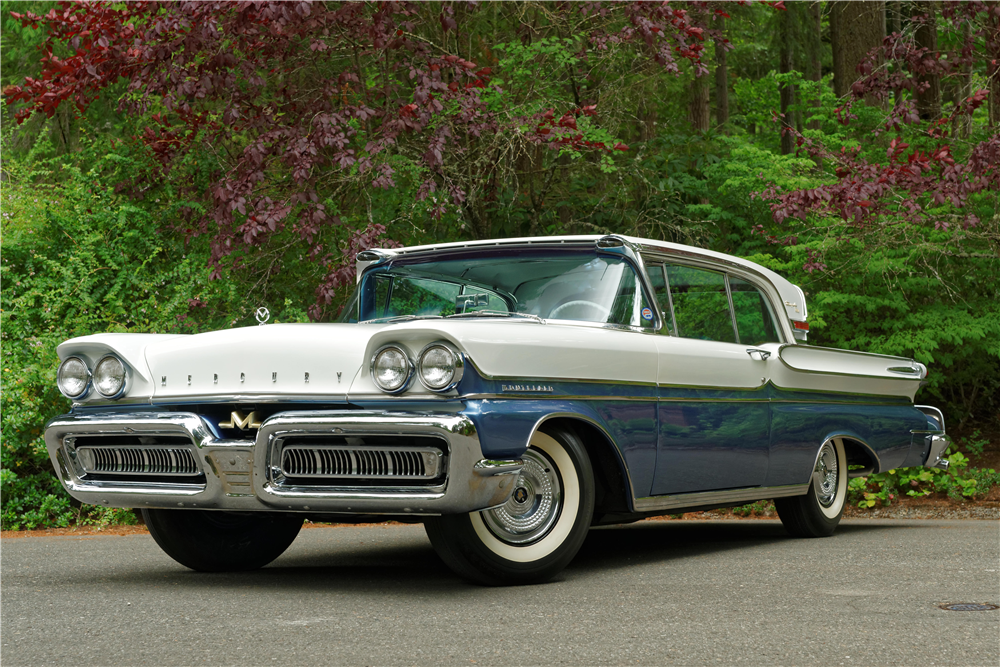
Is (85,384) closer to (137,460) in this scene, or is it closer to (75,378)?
(75,378)

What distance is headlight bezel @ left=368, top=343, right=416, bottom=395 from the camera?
14.8 feet

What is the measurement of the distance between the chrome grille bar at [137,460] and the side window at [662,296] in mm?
2501

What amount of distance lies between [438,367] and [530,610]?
1.03 metres

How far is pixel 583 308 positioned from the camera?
5.62 metres

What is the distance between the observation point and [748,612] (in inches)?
170

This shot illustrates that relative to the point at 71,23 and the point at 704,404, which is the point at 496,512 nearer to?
the point at 704,404

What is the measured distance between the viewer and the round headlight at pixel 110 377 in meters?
5.23

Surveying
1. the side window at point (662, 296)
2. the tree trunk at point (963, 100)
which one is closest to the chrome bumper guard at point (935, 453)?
the side window at point (662, 296)

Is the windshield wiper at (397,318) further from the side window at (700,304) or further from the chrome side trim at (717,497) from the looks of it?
the chrome side trim at (717,497)

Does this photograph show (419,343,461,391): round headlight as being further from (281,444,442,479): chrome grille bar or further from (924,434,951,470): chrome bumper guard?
(924,434,951,470): chrome bumper guard

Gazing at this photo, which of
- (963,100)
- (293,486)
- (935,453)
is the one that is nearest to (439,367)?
(293,486)

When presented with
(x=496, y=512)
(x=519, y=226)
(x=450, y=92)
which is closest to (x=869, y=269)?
(x=519, y=226)

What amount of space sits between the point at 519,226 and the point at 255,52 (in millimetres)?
3549

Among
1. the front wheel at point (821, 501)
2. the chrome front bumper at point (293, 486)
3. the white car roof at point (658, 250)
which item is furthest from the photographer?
the front wheel at point (821, 501)
